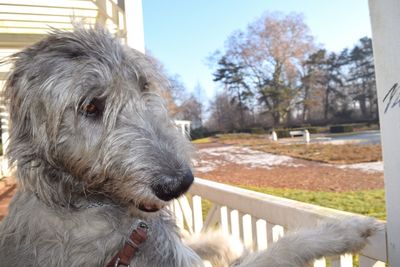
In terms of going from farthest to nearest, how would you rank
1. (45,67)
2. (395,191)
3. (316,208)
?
(316,208)
(45,67)
(395,191)

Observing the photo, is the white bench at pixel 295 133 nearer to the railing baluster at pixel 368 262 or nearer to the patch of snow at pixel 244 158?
the patch of snow at pixel 244 158

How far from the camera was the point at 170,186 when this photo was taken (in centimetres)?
125

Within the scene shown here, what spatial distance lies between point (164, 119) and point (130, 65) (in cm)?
25

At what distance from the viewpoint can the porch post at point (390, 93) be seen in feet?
3.94

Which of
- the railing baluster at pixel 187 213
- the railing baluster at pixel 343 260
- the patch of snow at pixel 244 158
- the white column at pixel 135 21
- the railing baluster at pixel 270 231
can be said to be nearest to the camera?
the railing baluster at pixel 343 260

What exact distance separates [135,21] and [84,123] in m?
2.54

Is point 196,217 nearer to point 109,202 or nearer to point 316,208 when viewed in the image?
point 316,208

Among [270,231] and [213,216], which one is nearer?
[270,231]

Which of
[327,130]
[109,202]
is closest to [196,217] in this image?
[109,202]

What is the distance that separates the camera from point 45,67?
1480 millimetres

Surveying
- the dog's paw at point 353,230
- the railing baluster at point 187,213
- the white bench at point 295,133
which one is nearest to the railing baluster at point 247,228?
the dog's paw at point 353,230

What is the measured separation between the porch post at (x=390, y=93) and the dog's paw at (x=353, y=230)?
0.25 meters

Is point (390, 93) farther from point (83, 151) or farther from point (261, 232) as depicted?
point (261, 232)

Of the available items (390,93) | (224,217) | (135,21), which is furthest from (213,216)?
(135,21)
